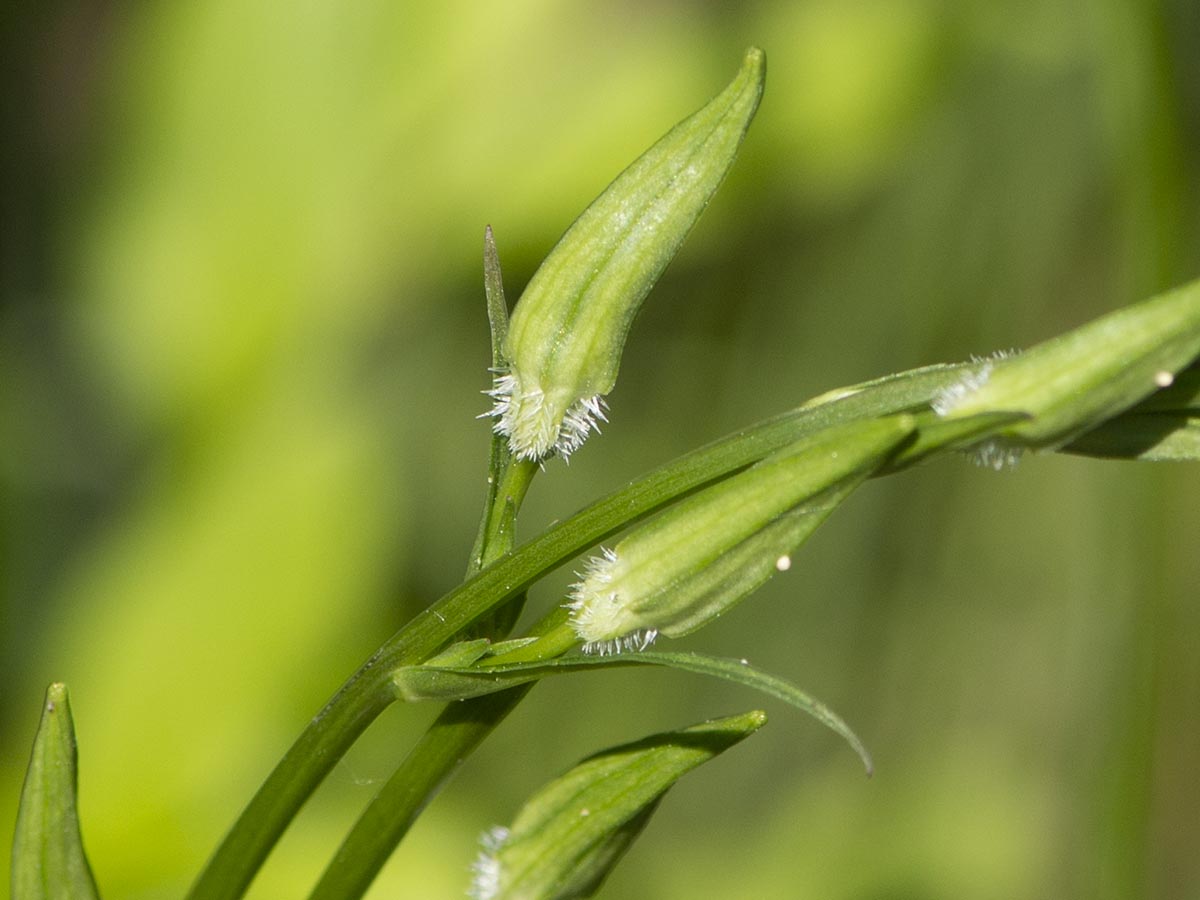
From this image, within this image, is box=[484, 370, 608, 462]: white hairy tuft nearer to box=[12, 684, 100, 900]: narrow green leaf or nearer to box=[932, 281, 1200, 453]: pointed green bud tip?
box=[932, 281, 1200, 453]: pointed green bud tip

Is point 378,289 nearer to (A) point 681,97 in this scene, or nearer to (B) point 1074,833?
(A) point 681,97

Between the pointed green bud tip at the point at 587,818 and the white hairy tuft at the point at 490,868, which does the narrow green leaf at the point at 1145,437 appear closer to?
the pointed green bud tip at the point at 587,818

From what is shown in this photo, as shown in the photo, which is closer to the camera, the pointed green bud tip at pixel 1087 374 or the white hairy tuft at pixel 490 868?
the pointed green bud tip at pixel 1087 374

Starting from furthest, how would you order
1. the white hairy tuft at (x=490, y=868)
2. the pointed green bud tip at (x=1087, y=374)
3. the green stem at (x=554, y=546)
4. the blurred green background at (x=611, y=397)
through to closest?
the blurred green background at (x=611, y=397) < the white hairy tuft at (x=490, y=868) < the green stem at (x=554, y=546) < the pointed green bud tip at (x=1087, y=374)

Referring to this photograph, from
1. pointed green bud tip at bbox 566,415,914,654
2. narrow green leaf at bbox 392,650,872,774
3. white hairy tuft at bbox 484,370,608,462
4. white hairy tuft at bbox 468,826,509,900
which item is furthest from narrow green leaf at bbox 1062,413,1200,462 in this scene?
white hairy tuft at bbox 468,826,509,900

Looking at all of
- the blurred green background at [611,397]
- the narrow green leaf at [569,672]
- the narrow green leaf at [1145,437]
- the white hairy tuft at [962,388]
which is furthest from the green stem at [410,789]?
the blurred green background at [611,397]

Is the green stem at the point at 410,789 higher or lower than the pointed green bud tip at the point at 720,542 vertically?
lower
